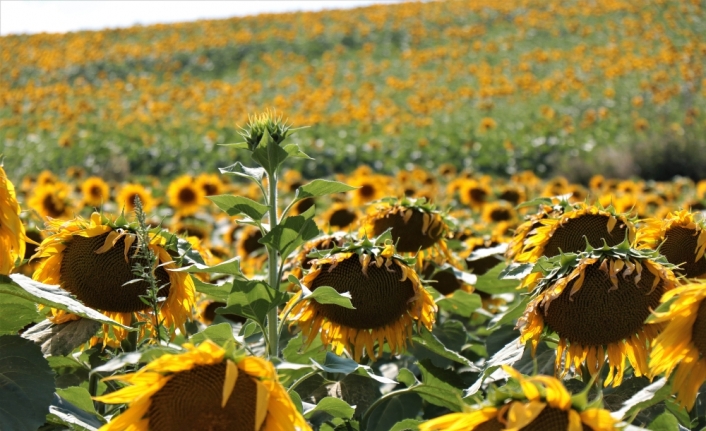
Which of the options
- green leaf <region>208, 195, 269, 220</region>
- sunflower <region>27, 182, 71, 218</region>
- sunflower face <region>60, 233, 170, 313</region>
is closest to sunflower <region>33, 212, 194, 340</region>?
sunflower face <region>60, 233, 170, 313</region>

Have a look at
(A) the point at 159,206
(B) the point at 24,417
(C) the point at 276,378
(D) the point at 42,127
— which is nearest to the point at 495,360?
(C) the point at 276,378

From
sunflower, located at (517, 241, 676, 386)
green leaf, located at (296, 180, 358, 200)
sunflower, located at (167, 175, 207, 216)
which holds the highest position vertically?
green leaf, located at (296, 180, 358, 200)

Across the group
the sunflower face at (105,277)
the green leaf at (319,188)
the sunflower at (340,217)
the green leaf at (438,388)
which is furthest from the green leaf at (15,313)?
the sunflower at (340,217)

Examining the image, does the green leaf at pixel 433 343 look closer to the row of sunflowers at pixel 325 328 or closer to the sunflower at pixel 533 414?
the row of sunflowers at pixel 325 328

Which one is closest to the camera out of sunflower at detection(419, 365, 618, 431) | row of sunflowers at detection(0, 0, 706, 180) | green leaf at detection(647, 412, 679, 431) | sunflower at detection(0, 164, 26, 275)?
sunflower at detection(419, 365, 618, 431)

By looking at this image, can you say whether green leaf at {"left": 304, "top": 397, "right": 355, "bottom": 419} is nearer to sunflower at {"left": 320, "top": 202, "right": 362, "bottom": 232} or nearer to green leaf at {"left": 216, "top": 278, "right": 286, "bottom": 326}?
green leaf at {"left": 216, "top": 278, "right": 286, "bottom": 326}

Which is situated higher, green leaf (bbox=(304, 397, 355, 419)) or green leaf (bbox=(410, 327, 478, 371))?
green leaf (bbox=(304, 397, 355, 419))

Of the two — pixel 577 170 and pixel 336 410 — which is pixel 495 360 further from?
pixel 577 170

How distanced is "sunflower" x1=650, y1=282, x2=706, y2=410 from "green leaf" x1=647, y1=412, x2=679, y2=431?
6cm

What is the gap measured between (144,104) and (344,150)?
761cm

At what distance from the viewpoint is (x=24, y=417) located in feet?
5.37

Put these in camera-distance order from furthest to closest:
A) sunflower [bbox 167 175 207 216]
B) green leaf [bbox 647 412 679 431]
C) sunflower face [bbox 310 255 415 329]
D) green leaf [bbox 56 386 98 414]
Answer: sunflower [bbox 167 175 207 216], sunflower face [bbox 310 255 415 329], green leaf [bbox 56 386 98 414], green leaf [bbox 647 412 679 431]

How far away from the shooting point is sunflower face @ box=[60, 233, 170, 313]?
212 centimetres

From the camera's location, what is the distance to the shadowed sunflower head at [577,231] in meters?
2.40
